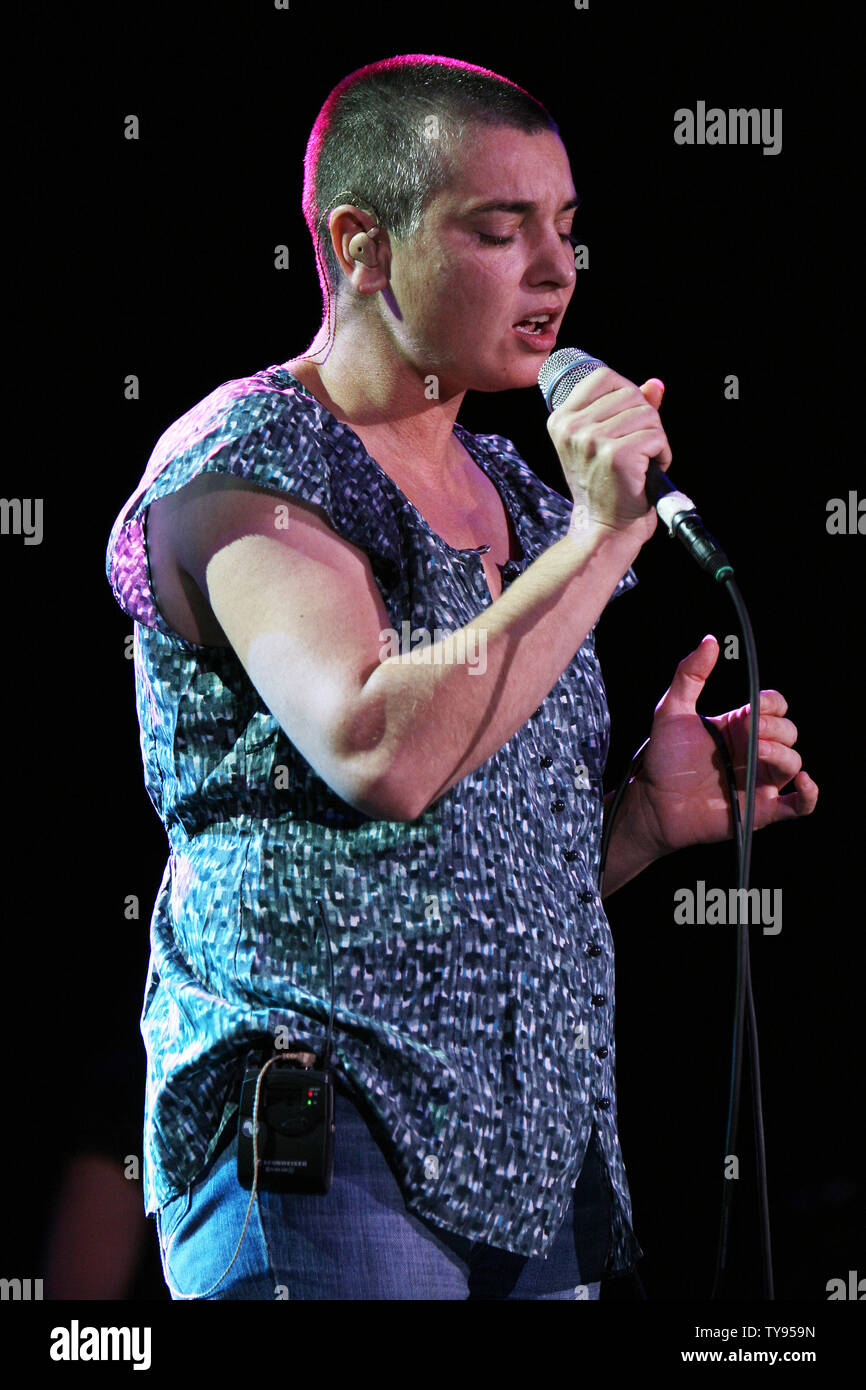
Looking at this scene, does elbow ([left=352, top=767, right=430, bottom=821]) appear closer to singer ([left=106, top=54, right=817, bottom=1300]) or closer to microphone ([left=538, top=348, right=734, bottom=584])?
singer ([left=106, top=54, right=817, bottom=1300])

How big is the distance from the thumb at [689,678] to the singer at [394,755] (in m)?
0.20

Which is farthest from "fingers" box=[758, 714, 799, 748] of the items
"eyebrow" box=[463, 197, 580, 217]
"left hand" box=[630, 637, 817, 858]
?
"eyebrow" box=[463, 197, 580, 217]

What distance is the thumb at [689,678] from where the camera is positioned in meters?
1.61

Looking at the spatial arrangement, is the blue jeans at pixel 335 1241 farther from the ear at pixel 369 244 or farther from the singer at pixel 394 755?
the ear at pixel 369 244

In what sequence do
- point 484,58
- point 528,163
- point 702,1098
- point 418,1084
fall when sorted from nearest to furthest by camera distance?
1. point 418,1084
2. point 528,163
3. point 484,58
4. point 702,1098

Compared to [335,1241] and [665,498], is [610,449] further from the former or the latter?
[335,1241]

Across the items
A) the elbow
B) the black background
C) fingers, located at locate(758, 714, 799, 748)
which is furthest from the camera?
the black background

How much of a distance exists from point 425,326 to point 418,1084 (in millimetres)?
693

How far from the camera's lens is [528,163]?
1.36 meters

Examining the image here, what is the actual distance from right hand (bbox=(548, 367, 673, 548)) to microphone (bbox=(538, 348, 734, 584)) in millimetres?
13

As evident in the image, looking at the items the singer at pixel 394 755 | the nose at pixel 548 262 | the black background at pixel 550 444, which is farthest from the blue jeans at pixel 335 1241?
the black background at pixel 550 444

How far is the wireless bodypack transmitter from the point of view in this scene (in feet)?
3.63

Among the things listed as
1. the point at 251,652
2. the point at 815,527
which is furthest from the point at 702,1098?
the point at 251,652

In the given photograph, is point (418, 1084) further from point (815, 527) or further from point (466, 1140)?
point (815, 527)
